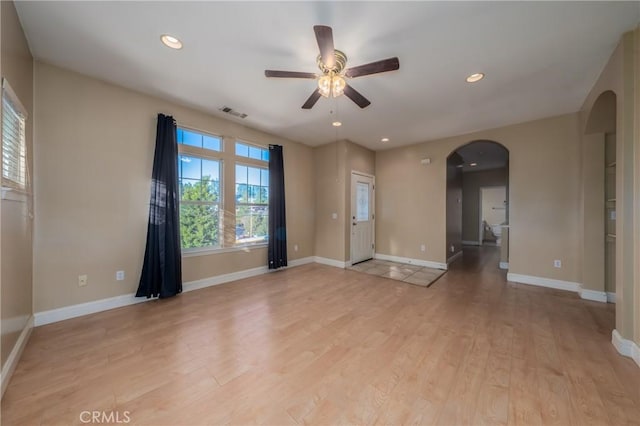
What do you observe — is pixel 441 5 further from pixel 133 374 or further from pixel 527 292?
pixel 527 292

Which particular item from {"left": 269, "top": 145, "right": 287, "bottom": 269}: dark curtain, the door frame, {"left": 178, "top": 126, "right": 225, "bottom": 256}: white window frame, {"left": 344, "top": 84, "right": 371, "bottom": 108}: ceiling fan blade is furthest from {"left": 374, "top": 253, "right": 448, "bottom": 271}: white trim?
{"left": 344, "top": 84, "right": 371, "bottom": 108}: ceiling fan blade

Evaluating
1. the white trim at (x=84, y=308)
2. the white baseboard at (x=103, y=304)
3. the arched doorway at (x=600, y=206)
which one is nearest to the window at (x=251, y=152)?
the white baseboard at (x=103, y=304)

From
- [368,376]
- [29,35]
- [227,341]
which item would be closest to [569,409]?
[368,376]

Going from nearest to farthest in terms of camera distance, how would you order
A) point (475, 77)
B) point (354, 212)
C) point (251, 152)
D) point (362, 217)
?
1. point (475, 77)
2. point (251, 152)
3. point (354, 212)
4. point (362, 217)

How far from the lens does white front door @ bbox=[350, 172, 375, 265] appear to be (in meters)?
5.27

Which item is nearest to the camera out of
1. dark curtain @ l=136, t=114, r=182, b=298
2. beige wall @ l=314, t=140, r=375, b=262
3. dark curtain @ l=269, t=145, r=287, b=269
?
dark curtain @ l=136, t=114, r=182, b=298

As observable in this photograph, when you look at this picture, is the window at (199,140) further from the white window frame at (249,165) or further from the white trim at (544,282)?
the white trim at (544,282)

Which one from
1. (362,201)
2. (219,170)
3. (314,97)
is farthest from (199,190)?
(362,201)

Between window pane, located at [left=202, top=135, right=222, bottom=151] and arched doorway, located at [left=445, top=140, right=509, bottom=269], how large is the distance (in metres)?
4.62

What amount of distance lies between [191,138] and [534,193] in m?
5.71

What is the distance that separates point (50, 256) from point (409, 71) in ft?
14.5

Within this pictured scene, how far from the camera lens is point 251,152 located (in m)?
4.45

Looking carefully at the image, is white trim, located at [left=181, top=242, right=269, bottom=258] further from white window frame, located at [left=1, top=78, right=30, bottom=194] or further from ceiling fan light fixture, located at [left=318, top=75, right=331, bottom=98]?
ceiling fan light fixture, located at [left=318, top=75, right=331, bottom=98]

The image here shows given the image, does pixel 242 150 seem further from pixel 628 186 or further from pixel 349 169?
pixel 628 186
